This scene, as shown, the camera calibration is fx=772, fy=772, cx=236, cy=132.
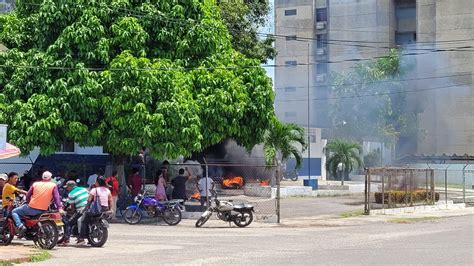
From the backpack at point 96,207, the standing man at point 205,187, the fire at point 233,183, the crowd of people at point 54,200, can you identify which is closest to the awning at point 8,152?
the crowd of people at point 54,200

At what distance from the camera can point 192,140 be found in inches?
1009

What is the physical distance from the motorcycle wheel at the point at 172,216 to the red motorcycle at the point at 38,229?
8110mm

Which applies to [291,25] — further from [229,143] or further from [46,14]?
[46,14]

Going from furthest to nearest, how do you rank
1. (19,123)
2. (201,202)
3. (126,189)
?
(126,189)
(201,202)
(19,123)

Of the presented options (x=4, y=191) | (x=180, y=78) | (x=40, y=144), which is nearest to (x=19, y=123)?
(x=40, y=144)

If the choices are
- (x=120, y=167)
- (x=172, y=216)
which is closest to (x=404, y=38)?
(x=120, y=167)

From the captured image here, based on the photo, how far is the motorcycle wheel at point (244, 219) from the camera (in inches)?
984

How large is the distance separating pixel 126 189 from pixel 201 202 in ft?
11.3

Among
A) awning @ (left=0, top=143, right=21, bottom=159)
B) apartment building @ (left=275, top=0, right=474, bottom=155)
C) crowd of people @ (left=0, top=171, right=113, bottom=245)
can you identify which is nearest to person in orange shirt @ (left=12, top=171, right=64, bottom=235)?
crowd of people @ (left=0, top=171, right=113, bottom=245)

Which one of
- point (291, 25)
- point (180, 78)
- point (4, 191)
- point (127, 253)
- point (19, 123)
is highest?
point (291, 25)

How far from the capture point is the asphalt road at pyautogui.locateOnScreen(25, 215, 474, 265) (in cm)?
1491

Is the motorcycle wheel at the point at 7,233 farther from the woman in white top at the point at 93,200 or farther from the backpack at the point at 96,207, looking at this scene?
the backpack at the point at 96,207

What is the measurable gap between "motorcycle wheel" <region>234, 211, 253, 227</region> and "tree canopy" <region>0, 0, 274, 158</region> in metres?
2.76

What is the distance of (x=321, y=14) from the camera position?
8981cm
